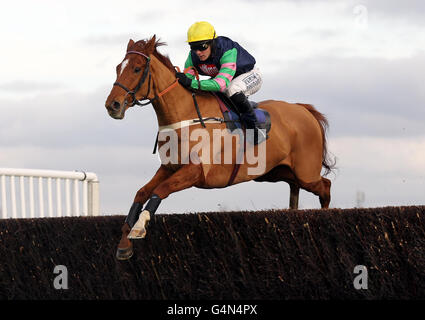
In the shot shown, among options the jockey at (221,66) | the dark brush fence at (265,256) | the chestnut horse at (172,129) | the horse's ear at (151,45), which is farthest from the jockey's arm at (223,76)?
the dark brush fence at (265,256)

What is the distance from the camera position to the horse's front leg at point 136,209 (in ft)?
22.3

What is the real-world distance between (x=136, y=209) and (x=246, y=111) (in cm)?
174

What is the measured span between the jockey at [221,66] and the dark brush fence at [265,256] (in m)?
1.33

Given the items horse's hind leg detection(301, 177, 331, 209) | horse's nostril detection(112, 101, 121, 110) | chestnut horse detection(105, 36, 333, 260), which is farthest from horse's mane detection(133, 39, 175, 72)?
horse's hind leg detection(301, 177, 331, 209)

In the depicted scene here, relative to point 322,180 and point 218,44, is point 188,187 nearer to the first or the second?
point 218,44

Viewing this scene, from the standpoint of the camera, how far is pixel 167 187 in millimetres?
6738

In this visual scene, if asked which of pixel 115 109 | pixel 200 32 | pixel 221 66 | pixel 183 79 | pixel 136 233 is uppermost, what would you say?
pixel 200 32

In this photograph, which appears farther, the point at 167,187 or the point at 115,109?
the point at 167,187

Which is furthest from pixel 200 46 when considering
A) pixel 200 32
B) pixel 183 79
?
pixel 183 79

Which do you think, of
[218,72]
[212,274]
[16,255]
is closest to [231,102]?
[218,72]

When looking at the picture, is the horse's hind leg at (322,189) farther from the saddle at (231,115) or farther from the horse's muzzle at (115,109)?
the horse's muzzle at (115,109)

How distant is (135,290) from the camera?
7.81m

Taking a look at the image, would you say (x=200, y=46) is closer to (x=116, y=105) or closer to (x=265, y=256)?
(x=116, y=105)
